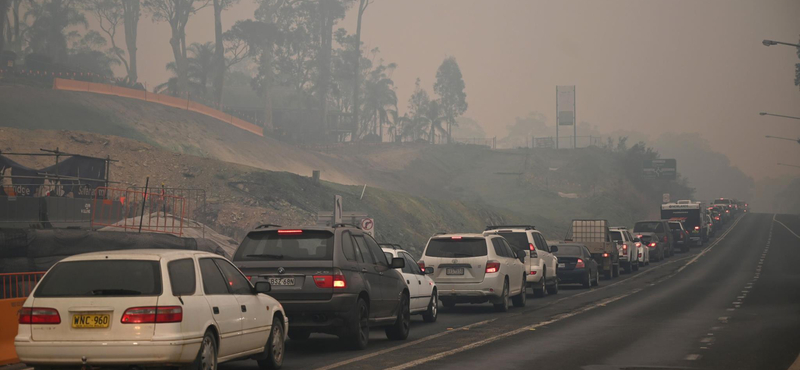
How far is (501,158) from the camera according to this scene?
125875 millimetres

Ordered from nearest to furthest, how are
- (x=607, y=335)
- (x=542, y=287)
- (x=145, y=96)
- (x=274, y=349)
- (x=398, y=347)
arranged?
(x=274, y=349) → (x=398, y=347) → (x=607, y=335) → (x=542, y=287) → (x=145, y=96)

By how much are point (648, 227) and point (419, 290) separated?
3622 cm

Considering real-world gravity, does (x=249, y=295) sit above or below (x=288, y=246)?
below

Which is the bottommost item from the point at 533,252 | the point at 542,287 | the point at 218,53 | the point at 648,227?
the point at 542,287

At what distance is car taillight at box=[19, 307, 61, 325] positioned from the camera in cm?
936

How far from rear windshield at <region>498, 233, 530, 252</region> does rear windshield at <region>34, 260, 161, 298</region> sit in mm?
17515

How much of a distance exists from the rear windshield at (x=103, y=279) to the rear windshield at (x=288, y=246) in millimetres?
4088

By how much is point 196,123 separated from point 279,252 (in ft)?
221

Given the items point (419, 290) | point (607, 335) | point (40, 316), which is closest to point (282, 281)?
point (40, 316)

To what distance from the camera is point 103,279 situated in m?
9.53

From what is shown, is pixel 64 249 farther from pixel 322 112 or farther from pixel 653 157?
pixel 653 157

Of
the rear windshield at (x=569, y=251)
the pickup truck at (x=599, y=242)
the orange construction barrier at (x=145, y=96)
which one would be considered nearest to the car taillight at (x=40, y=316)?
the rear windshield at (x=569, y=251)

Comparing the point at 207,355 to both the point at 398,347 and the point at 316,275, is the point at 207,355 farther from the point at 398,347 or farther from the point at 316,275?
the point at 398,347

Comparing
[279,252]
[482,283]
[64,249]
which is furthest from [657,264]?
[279,252]
